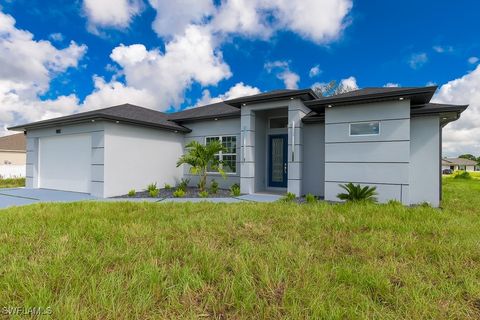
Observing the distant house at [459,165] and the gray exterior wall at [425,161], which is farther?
the distant house at [459,165]

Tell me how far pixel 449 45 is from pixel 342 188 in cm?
1022

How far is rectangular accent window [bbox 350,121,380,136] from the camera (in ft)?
25.5

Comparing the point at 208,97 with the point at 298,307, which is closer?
the point at 298,307

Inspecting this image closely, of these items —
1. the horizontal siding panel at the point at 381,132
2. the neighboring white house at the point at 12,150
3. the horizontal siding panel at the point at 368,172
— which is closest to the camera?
the horizontal siding panel at the point at 381,132

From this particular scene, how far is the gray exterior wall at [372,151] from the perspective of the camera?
7.41 meters

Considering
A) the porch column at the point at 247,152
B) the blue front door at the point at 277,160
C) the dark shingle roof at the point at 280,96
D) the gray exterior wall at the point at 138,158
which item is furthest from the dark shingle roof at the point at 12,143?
the blue front door at the point at 277,160

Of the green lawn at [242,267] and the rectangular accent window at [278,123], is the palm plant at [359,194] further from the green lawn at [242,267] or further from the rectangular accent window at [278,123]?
the rectangular accent window at [278,123]

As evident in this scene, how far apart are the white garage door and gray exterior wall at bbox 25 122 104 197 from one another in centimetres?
21

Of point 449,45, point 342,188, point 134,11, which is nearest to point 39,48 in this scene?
point 134,11

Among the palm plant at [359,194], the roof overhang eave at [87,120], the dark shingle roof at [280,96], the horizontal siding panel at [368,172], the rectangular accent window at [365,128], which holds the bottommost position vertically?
the palm plant at [359,194]

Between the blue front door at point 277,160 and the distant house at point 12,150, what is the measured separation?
2902 centimetres

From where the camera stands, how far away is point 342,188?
8250 mm

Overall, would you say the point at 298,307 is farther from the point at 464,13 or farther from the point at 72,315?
the point at 464,13

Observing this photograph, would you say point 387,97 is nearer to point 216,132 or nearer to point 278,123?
point 278,123
